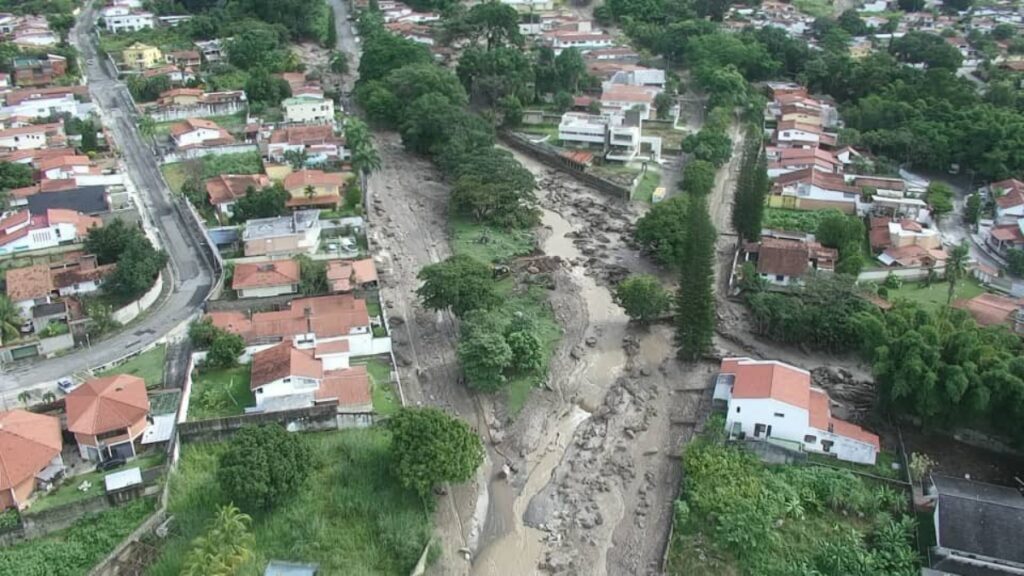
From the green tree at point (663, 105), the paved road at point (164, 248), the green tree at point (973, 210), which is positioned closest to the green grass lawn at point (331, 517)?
the paved road at point (164, 248)

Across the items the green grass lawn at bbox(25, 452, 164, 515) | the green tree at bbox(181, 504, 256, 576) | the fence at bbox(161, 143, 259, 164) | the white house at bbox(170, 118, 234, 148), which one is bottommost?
the green grass lawn at bbox(25, 452, 164, 515)

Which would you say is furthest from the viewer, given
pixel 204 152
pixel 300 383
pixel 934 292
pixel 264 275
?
pixel 204 152

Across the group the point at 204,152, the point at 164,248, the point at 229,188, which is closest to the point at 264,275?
the point at 164,248

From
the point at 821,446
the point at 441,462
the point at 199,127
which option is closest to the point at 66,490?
the point at 441,462

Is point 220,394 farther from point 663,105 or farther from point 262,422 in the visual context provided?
point 663,105

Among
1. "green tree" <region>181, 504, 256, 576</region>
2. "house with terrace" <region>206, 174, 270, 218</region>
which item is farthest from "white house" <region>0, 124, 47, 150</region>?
"green tree" <region>181, 504, 256, 576</region>

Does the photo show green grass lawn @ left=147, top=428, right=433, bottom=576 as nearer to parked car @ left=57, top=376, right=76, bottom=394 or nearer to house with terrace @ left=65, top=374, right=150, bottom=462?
house with terrace @ left=65, top=374, right=150, bottom=462

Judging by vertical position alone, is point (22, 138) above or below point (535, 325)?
above
